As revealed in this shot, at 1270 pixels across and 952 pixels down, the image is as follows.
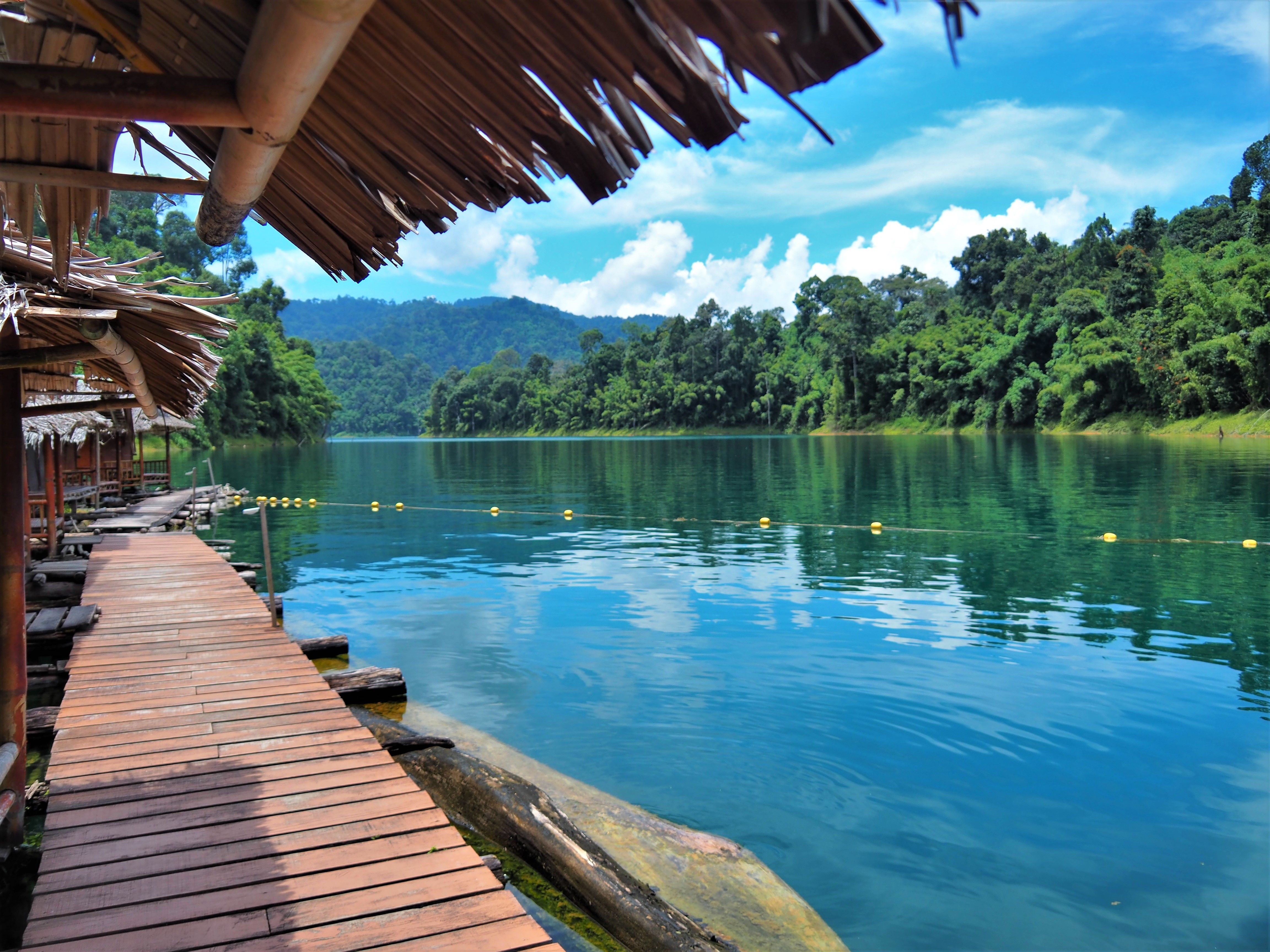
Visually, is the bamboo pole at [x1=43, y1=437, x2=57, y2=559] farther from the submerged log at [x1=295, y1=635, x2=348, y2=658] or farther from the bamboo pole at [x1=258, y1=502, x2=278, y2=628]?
the bamboo pole at [x1=258, y1=502, x2=278, y2=628]

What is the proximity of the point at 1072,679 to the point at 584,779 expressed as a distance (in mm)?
5228

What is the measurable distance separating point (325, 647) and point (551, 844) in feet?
18.0

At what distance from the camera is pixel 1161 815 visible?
6145 mm

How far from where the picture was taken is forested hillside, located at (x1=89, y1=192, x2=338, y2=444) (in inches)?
2712

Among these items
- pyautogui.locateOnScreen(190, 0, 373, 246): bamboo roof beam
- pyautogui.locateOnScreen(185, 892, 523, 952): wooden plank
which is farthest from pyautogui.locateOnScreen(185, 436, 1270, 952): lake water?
pyautogui.locateOnScreen(190, 0, 373, 246): bamboo roof beam

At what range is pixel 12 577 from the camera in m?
3.92

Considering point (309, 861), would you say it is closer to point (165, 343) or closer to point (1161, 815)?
point (165, 343)

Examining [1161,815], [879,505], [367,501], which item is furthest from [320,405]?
[1161,815]

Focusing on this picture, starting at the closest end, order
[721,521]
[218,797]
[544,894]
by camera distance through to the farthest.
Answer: [218,797] < [544,894] < [721,521]

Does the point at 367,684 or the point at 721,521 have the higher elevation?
the point at 721,521

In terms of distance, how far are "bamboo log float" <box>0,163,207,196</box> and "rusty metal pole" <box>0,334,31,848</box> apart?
5.69ft

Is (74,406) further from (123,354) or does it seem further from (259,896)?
(259,896)

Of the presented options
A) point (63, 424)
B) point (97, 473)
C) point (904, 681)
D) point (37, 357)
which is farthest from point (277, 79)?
point (97, 473)

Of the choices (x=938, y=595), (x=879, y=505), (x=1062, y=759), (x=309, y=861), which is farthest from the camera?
(x=879, y=505)
